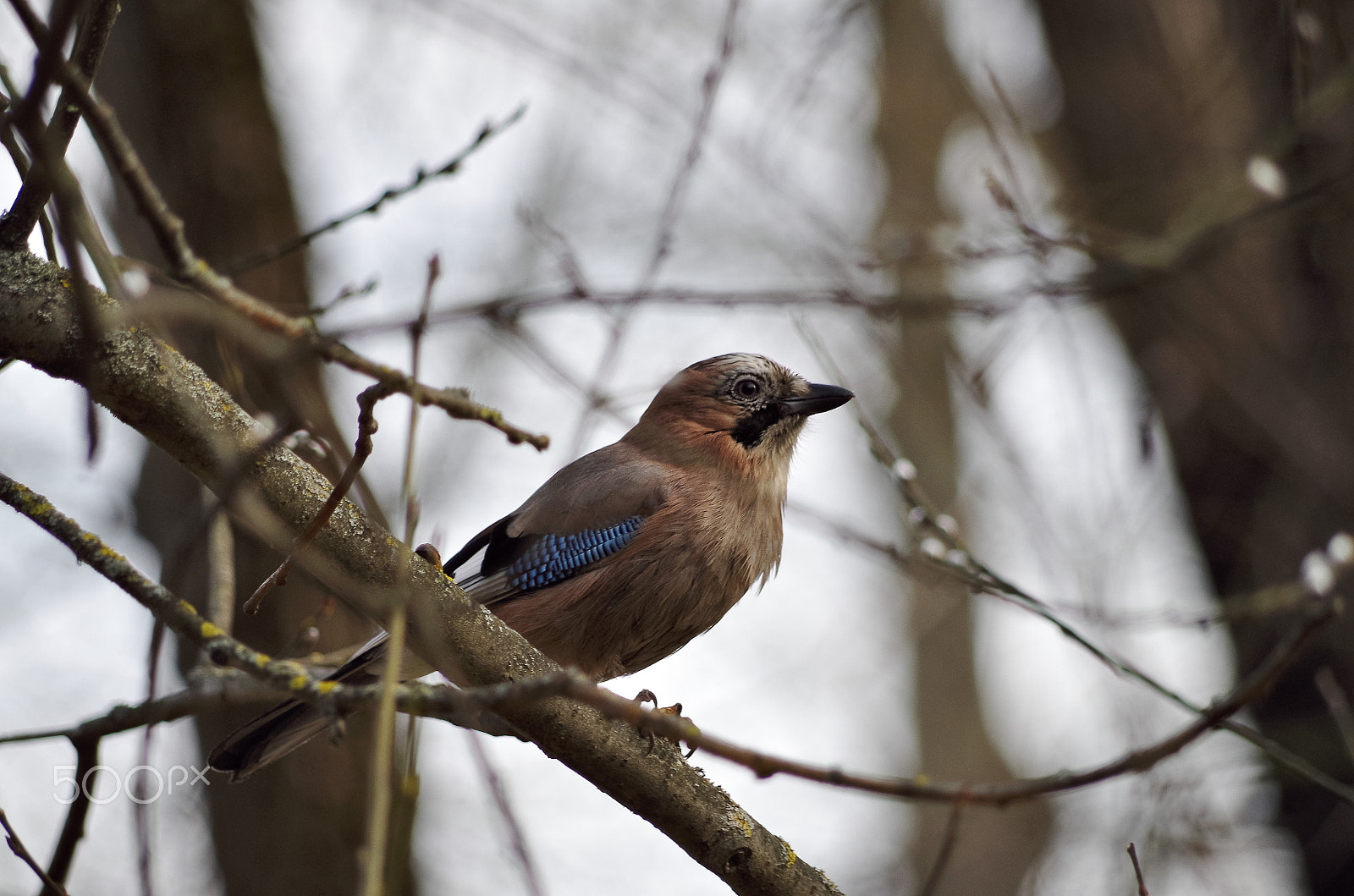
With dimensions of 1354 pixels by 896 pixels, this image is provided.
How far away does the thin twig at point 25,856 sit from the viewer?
6.56ft

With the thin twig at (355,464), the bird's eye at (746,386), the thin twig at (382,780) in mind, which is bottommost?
the thin twig at (382,780)

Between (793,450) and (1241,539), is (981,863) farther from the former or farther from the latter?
(793,450)

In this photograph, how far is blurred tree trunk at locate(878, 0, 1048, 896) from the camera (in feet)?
36.3

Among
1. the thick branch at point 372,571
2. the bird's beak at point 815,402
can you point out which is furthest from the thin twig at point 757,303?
the thick branch at point 372,571

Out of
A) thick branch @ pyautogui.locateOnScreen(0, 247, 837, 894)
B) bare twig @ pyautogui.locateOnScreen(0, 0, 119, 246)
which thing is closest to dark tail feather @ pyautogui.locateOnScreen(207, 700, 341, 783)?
thick branch @ pyautogui.locateOnScreen(0, 247, 837, 894)

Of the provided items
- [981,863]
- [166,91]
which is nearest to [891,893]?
[981,863]

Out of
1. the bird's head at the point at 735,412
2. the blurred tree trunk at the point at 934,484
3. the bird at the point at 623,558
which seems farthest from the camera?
the blurred tree trunk at the point at 934,484

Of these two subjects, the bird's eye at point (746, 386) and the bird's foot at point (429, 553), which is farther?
the bird's eye at point (746, 386)

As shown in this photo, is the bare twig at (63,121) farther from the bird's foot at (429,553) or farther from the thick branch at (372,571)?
the bird's foot at (429,553)

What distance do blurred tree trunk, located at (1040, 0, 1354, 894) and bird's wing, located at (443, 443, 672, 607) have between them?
275 centimetres

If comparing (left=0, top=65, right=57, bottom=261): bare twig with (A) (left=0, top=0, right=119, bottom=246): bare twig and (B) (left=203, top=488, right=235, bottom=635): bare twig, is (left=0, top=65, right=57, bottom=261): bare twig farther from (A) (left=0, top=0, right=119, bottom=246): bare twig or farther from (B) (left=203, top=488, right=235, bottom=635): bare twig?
(B) (left=203, top=488, right=235, bottom=635): bare twig

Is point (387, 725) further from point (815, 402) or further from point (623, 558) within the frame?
point (815, 402)

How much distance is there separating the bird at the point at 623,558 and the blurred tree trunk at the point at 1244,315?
2407 millimetres

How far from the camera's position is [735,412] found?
485 centimetres
